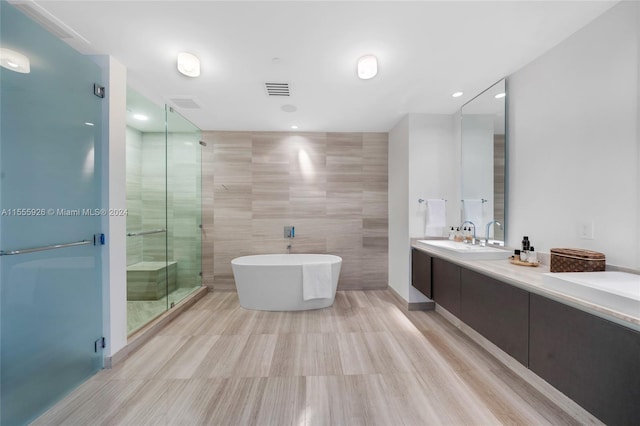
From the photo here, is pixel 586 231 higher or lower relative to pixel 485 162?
lower

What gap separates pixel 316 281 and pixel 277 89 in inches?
87.5

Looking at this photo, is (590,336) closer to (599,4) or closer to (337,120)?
(599,4)

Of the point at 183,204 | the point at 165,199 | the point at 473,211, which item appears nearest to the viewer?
the point at 473,211

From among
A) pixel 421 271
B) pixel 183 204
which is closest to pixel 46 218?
pixel 183 204

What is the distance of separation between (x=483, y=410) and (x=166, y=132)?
12.9ft

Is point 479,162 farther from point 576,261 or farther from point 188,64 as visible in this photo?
point 188,64

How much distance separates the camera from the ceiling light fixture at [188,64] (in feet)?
6.34

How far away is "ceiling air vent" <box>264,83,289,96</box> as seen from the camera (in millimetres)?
2362

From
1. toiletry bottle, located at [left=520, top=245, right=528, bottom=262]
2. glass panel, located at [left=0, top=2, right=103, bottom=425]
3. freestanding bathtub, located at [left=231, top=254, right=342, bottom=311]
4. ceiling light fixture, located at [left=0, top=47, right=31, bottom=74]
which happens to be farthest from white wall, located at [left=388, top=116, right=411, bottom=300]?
ceiling light fixture, located at [left=0, top=47, right=31, bottom=74]

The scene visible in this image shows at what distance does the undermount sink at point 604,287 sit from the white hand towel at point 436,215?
160cm

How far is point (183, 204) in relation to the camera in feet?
10.9

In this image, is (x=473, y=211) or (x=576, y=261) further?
(x=473, y=211)

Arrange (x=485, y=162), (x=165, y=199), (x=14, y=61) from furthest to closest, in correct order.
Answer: (x=165, y=199) < (x=485, y=162) < (x=14, y=61)

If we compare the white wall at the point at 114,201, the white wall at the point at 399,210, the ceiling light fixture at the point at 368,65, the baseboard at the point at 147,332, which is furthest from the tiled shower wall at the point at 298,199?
the ceiling light fixture at the point at 368,65
